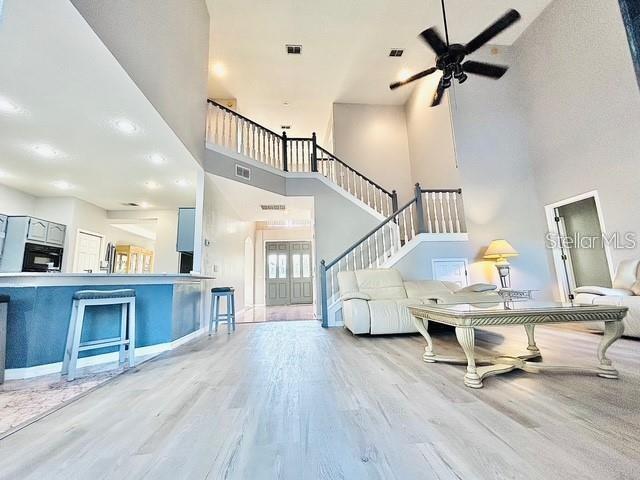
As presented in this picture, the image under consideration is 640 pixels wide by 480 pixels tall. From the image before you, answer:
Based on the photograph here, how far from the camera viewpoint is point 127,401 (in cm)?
179

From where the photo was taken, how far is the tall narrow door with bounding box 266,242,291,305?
952 cm

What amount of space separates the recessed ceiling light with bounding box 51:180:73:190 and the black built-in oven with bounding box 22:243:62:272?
106cm

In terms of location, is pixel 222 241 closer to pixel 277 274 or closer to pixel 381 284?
pixel 381 284

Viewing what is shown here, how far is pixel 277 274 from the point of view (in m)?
9.75

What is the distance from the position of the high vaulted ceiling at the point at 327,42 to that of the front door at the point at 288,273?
4606mm

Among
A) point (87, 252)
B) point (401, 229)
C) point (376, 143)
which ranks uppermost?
point (376, 143)

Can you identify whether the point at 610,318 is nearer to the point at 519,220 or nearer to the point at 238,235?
the point at 519,220

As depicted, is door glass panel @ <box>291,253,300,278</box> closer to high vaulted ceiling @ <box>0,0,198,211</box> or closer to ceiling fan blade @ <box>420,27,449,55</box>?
Result: high vaulted ceiling @ <box>0,0,198,211</box>

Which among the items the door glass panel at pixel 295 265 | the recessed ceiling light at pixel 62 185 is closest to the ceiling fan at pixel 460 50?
the recessed ceiling light at pixel 62 185

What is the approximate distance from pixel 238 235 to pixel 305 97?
155 inches

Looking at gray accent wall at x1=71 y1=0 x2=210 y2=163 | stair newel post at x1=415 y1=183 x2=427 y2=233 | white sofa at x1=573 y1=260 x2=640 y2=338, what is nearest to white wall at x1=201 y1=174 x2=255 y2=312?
gray accent wall at x1=71 y1=0 x2=210 y2=163

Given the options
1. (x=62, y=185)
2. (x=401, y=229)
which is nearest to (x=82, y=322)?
(x=62, y=185)

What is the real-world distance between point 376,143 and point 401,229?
306 centimetres

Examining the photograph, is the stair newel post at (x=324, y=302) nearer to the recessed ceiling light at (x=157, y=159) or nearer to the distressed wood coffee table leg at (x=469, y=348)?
the distressed wood coffee table leg at (x=469, y=348)
